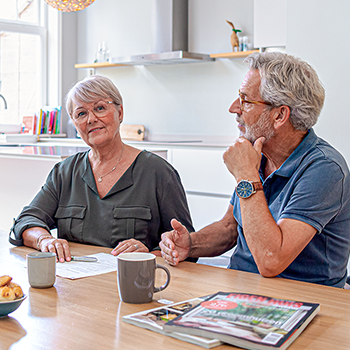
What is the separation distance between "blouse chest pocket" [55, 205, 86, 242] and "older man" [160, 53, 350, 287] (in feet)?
1.54

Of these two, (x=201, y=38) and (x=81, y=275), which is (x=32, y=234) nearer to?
(x=81, y=275)

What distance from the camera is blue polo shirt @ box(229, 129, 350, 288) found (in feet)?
4.42

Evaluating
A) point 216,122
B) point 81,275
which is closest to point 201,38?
point 216,122

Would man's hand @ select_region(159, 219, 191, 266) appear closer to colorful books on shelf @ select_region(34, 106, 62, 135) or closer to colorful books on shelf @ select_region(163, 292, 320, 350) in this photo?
colorful books on shelf @ select_region(163, 292, 320, 350)

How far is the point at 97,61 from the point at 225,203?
8.67 ft

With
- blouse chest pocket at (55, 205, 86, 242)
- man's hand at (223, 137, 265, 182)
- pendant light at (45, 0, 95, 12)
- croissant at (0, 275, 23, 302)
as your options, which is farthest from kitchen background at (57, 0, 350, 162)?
croissant at (0, 275, 23, 302)

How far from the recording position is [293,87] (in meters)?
1.49

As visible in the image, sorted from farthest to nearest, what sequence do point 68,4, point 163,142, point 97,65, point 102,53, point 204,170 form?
1. point 102,53
2. point 97,65
3. point 163,142
4. point 204,170
5. point 68,4

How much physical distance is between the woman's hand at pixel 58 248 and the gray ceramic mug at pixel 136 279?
→ 43 centimetres

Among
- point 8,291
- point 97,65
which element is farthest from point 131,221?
point 97,65

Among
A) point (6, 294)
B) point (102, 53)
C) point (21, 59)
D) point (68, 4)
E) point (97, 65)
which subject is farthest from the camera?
point (21, 59)

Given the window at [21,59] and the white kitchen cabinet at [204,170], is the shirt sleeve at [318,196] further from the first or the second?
the window at [21,59]

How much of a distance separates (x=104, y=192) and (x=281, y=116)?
0.73 meters

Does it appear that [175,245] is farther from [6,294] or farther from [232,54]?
[232,54]
